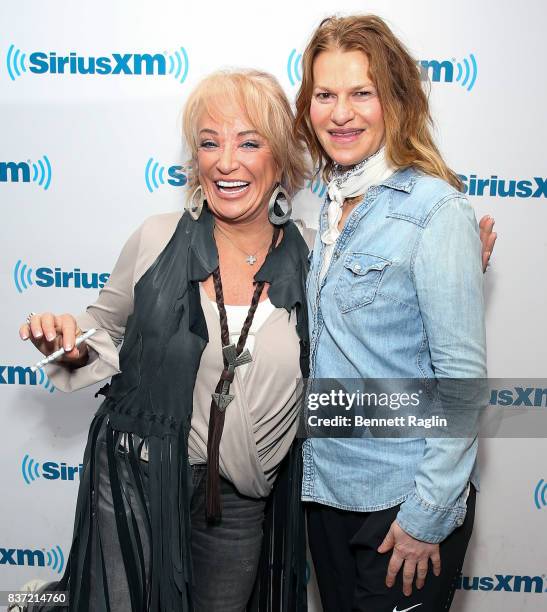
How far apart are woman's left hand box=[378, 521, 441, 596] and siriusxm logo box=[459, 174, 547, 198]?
109 centimetres

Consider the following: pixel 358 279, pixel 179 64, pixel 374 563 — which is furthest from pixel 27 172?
pixel 374 563

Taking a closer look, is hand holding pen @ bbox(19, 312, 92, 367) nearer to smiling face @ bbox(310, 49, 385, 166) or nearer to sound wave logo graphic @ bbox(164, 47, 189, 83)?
smiling face @ bbox(310, 49, 385, 166)

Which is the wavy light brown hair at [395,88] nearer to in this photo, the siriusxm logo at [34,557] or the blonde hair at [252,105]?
the blonde hair at [252,105]

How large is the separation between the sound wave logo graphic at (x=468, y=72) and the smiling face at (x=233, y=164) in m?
0.70

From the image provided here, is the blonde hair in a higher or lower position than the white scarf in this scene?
higher

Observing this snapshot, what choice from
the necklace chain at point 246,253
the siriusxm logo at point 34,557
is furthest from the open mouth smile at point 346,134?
the siriusxm logo at point 34,557

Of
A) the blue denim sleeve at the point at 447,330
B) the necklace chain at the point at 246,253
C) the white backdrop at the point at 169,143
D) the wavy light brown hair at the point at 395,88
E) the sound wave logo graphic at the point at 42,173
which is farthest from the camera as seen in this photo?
the sound wave logo graphic at the point at 42,173

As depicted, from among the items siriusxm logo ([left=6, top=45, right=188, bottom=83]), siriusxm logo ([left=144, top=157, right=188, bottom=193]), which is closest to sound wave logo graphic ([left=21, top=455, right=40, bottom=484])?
siriusxm logo ([left=144, top=157, right=188, bottom=193])

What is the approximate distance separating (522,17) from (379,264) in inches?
43.2

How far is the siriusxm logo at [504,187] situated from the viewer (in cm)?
186

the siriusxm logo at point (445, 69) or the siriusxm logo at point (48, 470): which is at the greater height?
the siriusxm logo at point (445, 69)

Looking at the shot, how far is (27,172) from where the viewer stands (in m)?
1.89

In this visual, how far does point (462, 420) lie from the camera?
3.68 feet

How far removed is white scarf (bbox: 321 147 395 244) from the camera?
4.00 feet
